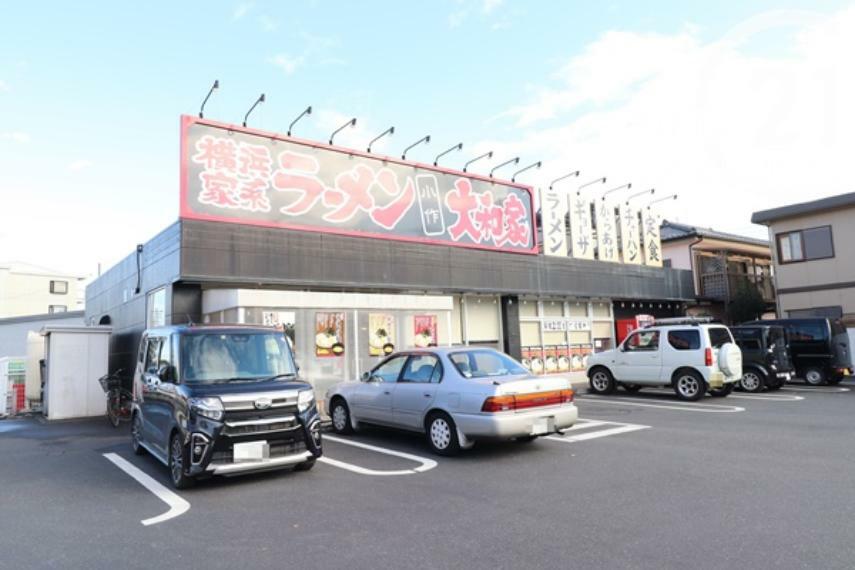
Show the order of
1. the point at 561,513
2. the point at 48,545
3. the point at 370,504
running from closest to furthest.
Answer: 1. the point at 48,545
2. the point at 561,513
3. the point at 370,504

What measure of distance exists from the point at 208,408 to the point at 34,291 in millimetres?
44600

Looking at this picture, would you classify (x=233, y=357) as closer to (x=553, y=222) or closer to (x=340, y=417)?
(x=340, y=417)

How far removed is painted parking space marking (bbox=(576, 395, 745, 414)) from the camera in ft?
38.8

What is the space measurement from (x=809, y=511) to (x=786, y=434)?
433 cm

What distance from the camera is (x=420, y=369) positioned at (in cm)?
865

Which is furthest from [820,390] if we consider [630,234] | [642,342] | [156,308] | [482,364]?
[156,308]

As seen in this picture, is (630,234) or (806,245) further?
(806,245)

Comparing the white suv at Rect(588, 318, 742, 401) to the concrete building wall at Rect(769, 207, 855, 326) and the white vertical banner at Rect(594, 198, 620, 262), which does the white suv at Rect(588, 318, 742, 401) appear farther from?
the concrete building wall at Rect(769, 207, 855, 326)

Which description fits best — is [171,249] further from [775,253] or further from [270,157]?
[775,253]

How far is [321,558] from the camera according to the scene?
4293mm

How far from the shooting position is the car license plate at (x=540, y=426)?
7539mm

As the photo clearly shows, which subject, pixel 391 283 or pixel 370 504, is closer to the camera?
pixel 370 504

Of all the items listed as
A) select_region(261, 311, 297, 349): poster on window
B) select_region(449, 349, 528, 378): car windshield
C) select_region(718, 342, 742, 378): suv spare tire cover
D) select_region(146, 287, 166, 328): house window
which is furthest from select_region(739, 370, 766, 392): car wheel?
select_region(146, 287, 166, 328): house window

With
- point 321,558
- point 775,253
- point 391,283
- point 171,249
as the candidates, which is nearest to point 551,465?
point 321,558
